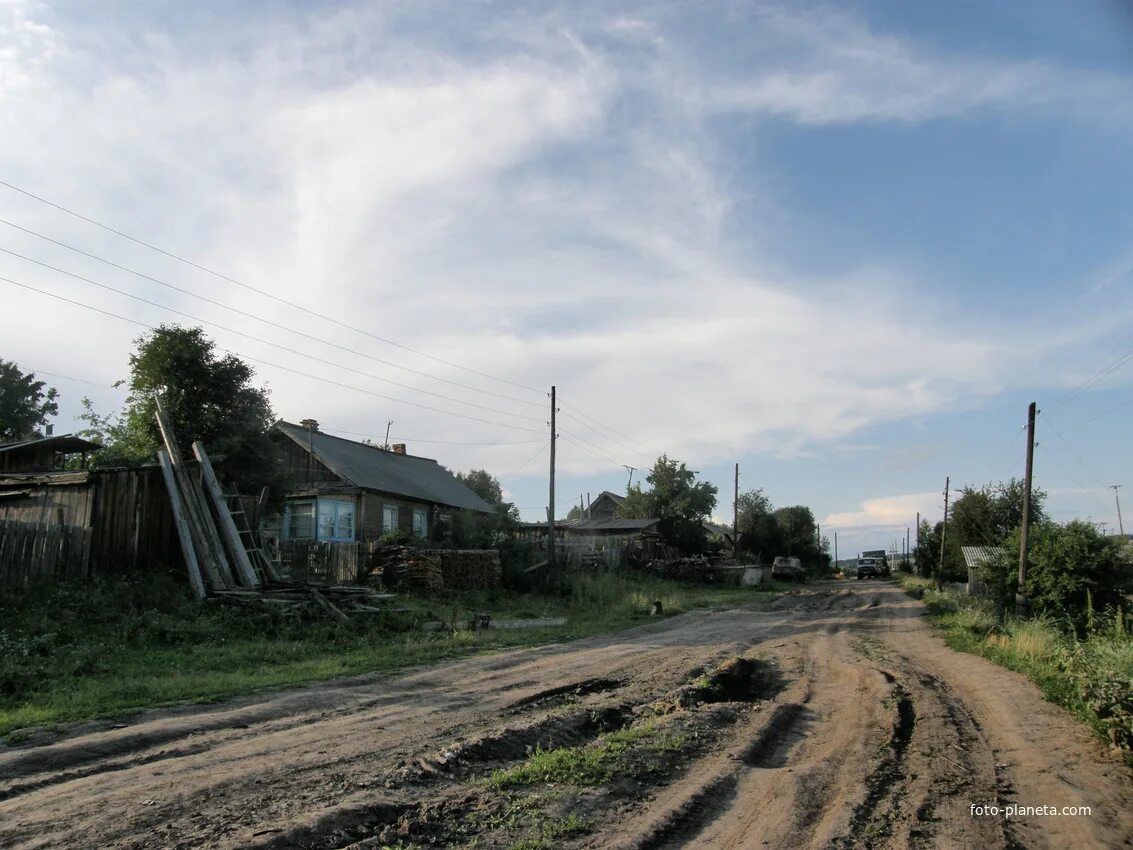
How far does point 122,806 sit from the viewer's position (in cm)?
534

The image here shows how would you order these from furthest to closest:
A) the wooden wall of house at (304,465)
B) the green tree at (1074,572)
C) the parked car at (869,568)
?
the parked car at (869,568) → the wooden wall of house at (304,465) → the green tree at (1074,572)

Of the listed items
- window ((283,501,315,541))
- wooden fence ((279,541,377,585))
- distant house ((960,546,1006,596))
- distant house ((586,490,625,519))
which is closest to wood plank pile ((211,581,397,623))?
wooden fence ((279,541,377,585))

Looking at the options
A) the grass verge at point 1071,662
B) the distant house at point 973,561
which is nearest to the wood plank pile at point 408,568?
the grass verge at point 1071,662

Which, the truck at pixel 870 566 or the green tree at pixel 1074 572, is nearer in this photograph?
the green tree at pixel 1074 572

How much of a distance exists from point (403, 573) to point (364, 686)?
1412 centimetres

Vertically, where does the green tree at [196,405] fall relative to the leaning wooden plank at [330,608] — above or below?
above

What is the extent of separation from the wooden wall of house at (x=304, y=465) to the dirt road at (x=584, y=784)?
23807mm

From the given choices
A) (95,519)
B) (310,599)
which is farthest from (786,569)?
(95,519)

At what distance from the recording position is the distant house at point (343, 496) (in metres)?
33.0

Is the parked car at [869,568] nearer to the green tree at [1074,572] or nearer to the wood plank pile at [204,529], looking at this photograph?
the green tree at [1074,572]

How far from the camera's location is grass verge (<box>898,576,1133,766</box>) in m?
8.02

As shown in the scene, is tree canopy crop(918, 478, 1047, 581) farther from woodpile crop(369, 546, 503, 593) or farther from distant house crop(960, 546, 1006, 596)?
woodpile crop(369, 546, 503, 593)

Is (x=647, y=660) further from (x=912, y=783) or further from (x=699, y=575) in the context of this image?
(x=699, y=575)

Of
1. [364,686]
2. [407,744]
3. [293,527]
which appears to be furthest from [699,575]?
[407,744]
